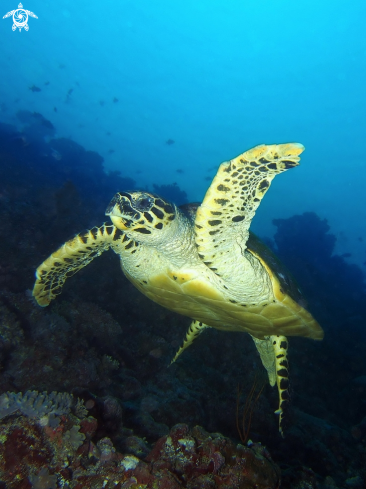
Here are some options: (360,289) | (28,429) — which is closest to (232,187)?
(28,429)

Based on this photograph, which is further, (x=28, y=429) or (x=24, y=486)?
(x=28, y=429)

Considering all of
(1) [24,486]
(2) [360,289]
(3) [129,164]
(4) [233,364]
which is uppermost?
(1) [24,486]

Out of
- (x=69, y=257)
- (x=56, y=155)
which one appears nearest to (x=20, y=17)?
(x=56, y=155)

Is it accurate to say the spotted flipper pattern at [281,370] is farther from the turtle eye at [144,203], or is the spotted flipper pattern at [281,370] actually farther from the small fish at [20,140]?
the small fish at [20,140]

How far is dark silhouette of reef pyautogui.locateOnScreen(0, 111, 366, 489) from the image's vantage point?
6.14 feet

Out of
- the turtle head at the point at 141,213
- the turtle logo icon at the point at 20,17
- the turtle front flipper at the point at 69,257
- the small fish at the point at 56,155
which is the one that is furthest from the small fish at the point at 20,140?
the turtle logo icon at the point at 20,17

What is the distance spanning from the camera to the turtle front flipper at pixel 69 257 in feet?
10.0

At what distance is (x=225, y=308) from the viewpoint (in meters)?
3.38

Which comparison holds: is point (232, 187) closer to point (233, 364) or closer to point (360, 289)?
point (233, 364)

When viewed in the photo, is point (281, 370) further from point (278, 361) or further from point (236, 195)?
point (236, 195)

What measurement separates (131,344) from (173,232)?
11.3 feet

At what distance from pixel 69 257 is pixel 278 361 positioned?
10.9ft

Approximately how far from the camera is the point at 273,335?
407 cm

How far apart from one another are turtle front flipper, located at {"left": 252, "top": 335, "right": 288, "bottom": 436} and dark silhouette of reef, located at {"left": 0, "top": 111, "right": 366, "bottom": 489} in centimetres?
72
